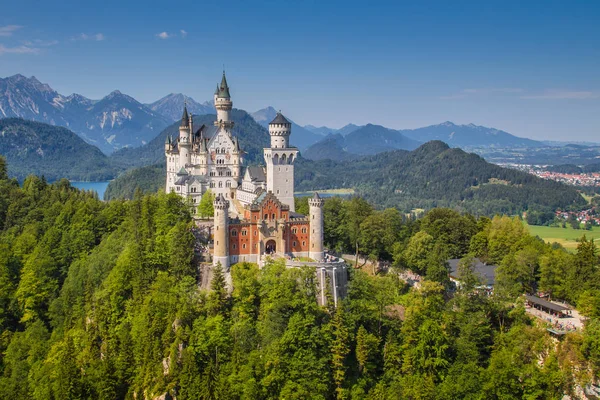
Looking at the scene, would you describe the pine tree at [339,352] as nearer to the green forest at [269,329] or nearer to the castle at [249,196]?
the green forest at [269,329]

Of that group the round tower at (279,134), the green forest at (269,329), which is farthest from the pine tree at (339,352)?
the round tower at (279,134)

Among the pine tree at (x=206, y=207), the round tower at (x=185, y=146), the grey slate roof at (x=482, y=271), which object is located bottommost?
the grey slate roof at (x=482, y=271)

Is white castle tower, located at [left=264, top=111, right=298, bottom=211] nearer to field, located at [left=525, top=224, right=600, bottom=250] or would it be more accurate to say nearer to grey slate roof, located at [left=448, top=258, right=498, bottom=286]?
grey slate roof, located at [left=448, top=258, right=498, bottom=286]

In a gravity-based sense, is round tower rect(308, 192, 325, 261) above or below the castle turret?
below

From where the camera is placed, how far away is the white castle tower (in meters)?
68.1

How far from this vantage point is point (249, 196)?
7238 centimetres

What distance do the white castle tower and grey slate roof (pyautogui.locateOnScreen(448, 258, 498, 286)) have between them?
20217mm

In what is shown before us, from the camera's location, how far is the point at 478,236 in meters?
74.6

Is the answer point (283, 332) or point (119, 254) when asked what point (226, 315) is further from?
point (119, 254)

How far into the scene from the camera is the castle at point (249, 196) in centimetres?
5631

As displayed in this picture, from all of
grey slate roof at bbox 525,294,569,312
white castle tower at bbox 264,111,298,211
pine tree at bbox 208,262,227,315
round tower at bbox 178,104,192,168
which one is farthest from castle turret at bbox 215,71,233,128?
grey slate roof at bbox 525,294,569,312

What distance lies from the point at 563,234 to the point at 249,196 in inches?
3878

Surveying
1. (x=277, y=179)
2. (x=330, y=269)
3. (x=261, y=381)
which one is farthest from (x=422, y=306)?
(x=277, y=179)

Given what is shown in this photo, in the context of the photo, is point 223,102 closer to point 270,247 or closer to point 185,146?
point 185,146
